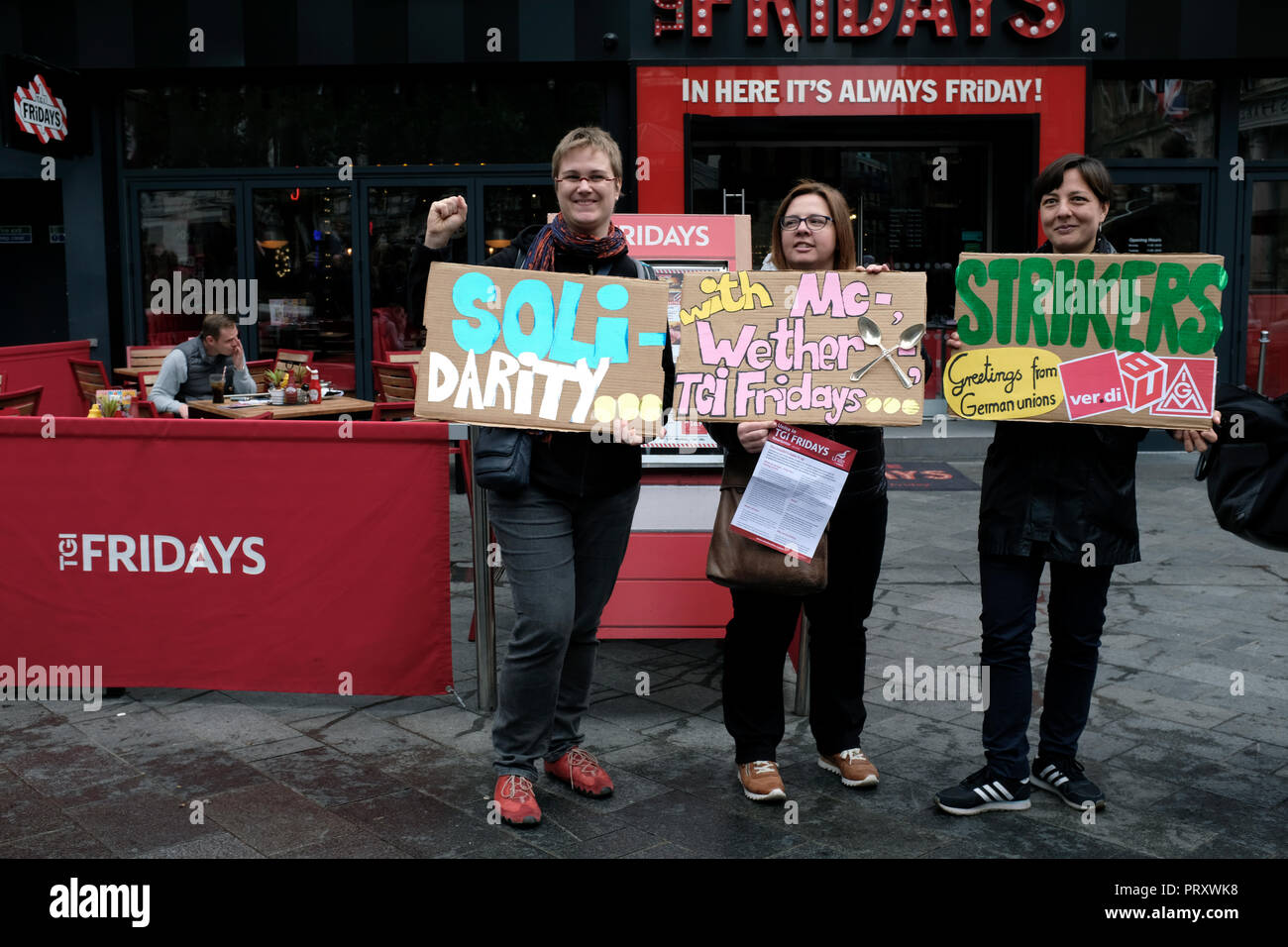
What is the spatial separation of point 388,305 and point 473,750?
28.0ft

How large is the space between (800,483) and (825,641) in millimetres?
655

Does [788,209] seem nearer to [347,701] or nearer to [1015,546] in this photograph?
[1015,546]

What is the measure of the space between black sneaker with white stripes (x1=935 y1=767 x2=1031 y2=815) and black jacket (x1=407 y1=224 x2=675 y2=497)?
1445mm

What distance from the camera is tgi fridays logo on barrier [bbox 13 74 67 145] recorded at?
1066 cm

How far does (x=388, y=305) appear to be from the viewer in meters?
12.3

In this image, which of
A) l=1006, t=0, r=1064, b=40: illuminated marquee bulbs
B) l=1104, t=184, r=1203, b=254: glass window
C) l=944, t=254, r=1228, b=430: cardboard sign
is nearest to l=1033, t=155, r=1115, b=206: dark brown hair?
l=944, t=254, r=1228, b=430: cardboard sign

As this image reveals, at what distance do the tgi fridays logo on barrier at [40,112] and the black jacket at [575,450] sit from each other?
8.52m

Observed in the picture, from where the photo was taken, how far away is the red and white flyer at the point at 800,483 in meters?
3.76

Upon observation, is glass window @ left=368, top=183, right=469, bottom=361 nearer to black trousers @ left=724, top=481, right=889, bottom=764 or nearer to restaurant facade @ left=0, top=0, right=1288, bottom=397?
restaurant facade @ left=0, top=0, right=1288, bottom=397

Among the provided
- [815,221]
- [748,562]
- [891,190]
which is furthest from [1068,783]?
[891,190]

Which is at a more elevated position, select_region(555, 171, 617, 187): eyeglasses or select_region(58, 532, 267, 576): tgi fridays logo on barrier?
select_region(555, 171, 617, 187): eyeglasses

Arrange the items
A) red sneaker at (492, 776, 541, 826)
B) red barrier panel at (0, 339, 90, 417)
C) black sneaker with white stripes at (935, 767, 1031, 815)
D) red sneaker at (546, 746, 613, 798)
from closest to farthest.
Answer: red sneaker at (492, 776, 541, 826), black sneaker with white stripes at (935, 767, 1031, 815), red sneaker at (546, 746, 613, 798), red barrier panel at (0, 339, 90, 417)

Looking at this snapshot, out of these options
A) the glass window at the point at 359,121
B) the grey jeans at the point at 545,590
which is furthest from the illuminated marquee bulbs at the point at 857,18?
the grey jeans at the point at 545,590

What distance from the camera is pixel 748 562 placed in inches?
151
